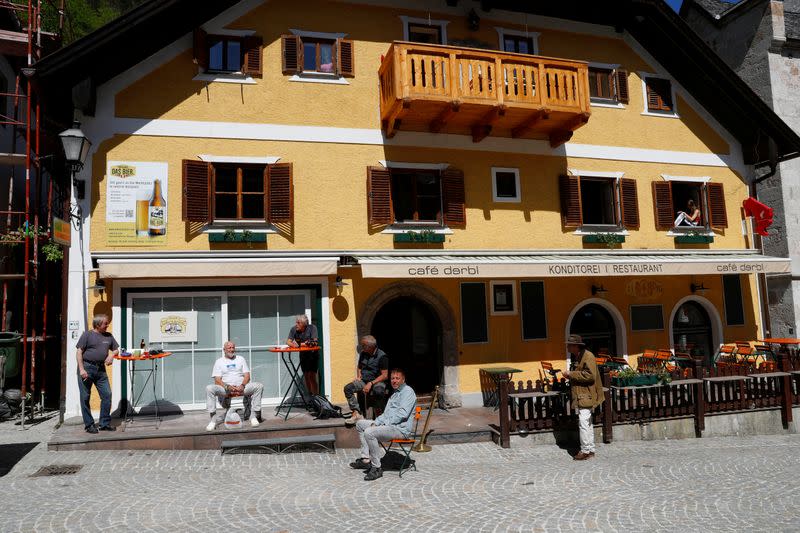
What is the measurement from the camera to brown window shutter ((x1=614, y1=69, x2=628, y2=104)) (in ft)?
47.0

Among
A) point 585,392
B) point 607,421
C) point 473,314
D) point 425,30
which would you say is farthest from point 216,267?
point 607,421

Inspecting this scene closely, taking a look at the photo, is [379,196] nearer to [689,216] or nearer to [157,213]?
[157,213]

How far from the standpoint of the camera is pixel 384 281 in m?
12.0

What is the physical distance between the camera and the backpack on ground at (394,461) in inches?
325

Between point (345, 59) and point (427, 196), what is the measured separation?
10.8 ft

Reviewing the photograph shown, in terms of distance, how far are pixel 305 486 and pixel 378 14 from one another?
9728mm

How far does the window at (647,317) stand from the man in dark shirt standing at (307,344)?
7464mm

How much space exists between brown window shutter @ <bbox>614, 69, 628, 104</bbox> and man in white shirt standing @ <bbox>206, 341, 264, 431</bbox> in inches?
420

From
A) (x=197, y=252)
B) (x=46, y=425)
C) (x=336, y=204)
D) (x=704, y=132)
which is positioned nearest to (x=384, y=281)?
(x=336, y=204)

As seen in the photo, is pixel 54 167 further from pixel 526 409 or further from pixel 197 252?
pixel 526 409

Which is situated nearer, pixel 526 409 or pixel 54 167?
pixel 526 409

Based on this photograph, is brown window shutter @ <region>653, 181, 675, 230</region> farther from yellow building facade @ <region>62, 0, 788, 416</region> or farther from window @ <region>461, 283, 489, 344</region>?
window @ <region>461, 283, 489, 344</region>

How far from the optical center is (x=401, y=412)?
7918mm

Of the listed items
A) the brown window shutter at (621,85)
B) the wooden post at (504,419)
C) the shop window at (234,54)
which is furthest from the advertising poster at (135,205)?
the brown window shutter at (621,85)
